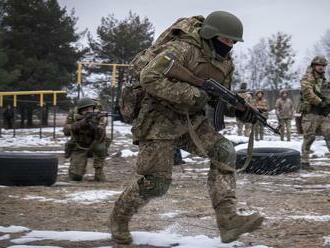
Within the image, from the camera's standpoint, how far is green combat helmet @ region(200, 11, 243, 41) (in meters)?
4.14

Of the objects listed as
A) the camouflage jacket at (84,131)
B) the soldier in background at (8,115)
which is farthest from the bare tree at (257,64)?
the camouflage jacket at (84,131)

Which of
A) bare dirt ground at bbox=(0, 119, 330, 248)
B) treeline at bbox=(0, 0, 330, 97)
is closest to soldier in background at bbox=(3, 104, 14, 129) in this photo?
treeline at bbox=(0, 0, 330, 97)

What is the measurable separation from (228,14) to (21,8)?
3370 cm

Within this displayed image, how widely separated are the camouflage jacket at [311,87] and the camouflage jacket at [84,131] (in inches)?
135

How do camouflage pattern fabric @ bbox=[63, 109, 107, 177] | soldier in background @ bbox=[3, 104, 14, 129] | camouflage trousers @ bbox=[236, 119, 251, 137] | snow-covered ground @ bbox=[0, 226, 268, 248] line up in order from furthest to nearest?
1. soldier in background @ bbox=[3, 104, 14, 129]
2. camouflage trousers @ bbox=[236, 119, 251, 137]
3. camouflage pattern fabric @ bbox=[63, 109, 107, 177]
4. snow-covered ground @ bbox=[0, 226, 268, 248]

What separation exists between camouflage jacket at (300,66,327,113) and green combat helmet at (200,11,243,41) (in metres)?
5.81

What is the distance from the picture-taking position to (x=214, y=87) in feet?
13.8

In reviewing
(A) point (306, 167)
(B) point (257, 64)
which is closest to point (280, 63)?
(B) point (257, 64)

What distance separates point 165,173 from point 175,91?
0.64 m

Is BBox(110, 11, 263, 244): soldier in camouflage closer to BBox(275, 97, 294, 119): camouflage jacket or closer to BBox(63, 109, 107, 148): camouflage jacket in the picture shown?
BBox(63, 109, 107, 148): camouflage jacket

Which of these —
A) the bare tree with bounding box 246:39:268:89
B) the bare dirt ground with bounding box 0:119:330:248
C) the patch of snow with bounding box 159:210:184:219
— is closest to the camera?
the bare dirt ground with bounding box 0:119:330:248

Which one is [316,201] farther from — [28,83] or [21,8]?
[21,8]

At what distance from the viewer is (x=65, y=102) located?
33969 millimetres

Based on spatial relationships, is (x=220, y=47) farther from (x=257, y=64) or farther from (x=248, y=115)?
(x=257, y=64)
